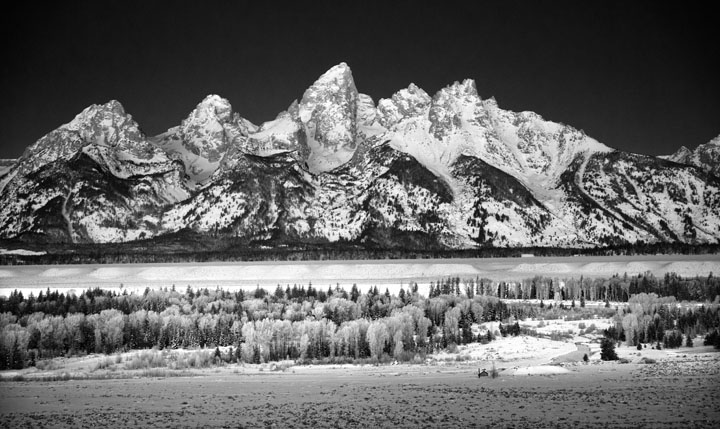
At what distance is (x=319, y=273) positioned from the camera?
173500mm

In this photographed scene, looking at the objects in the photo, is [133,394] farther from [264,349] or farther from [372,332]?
[372,332]

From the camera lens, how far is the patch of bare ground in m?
36.8

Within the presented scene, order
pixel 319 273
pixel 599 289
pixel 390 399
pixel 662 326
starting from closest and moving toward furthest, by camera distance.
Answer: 1. pixel 390 399
2. pixel 662 326
3. pixel 599 289
4. pixel 319 273

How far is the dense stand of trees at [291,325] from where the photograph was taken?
6688 centimetres

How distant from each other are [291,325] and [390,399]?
115ft

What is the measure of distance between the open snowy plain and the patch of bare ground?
96412mm

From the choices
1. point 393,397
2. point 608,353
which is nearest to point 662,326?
point 608,353

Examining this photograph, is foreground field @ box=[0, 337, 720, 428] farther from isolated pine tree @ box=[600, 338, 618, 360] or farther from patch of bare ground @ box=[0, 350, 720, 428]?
isolated pine tree @ box=[600, 338, 618, 360]

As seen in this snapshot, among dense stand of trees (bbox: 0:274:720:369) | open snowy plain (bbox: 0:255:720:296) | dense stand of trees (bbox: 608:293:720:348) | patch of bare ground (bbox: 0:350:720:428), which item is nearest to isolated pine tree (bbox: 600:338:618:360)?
patch of bare ground (bbox: 0:350:720:428)

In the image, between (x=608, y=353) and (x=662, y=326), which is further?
(x=662, y=326)

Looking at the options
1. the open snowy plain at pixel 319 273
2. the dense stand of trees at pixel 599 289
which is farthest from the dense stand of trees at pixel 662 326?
the open snowy plain at pixel 319 273

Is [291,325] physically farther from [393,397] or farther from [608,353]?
[393,397]

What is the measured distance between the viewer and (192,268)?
181 m

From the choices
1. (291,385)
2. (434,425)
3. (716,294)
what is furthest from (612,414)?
(716,294)
